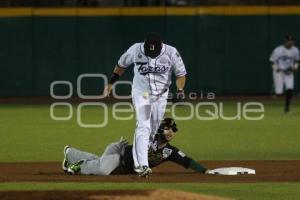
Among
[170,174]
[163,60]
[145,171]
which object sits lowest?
[170,174]

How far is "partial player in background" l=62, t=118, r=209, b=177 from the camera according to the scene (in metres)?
13.5

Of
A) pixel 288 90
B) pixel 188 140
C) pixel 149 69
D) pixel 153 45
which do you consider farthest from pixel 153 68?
pixel 288 90

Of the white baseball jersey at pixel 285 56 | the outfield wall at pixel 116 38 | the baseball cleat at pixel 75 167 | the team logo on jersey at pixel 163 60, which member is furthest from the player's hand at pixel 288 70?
the baseball cleat at pixel 75 167

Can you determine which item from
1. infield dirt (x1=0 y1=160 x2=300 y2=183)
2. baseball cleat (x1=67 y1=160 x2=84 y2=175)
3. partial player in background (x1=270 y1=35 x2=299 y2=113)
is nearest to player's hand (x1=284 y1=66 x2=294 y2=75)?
partial player in background (x1=270 y1=35 x2=299 y2=113)

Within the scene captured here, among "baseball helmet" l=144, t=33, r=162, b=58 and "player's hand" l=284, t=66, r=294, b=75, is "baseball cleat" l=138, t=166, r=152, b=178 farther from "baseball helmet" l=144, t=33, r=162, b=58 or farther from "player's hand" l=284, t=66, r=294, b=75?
"player's hand" l=284, t=66, r=294, b=75

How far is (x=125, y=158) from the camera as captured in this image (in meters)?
13.7

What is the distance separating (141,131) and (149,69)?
0.85 m

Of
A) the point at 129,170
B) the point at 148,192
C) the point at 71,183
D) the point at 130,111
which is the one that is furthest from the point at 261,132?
the point at 148,192

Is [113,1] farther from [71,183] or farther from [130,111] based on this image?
[71,183]

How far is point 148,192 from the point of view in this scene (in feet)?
34.6

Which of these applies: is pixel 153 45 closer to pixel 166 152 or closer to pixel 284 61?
pixel 166 152

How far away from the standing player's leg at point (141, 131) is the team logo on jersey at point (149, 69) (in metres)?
0.28

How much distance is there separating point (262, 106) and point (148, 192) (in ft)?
59.8

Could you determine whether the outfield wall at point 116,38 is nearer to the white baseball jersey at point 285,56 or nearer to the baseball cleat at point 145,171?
the white baseball jersey at point 285,56
